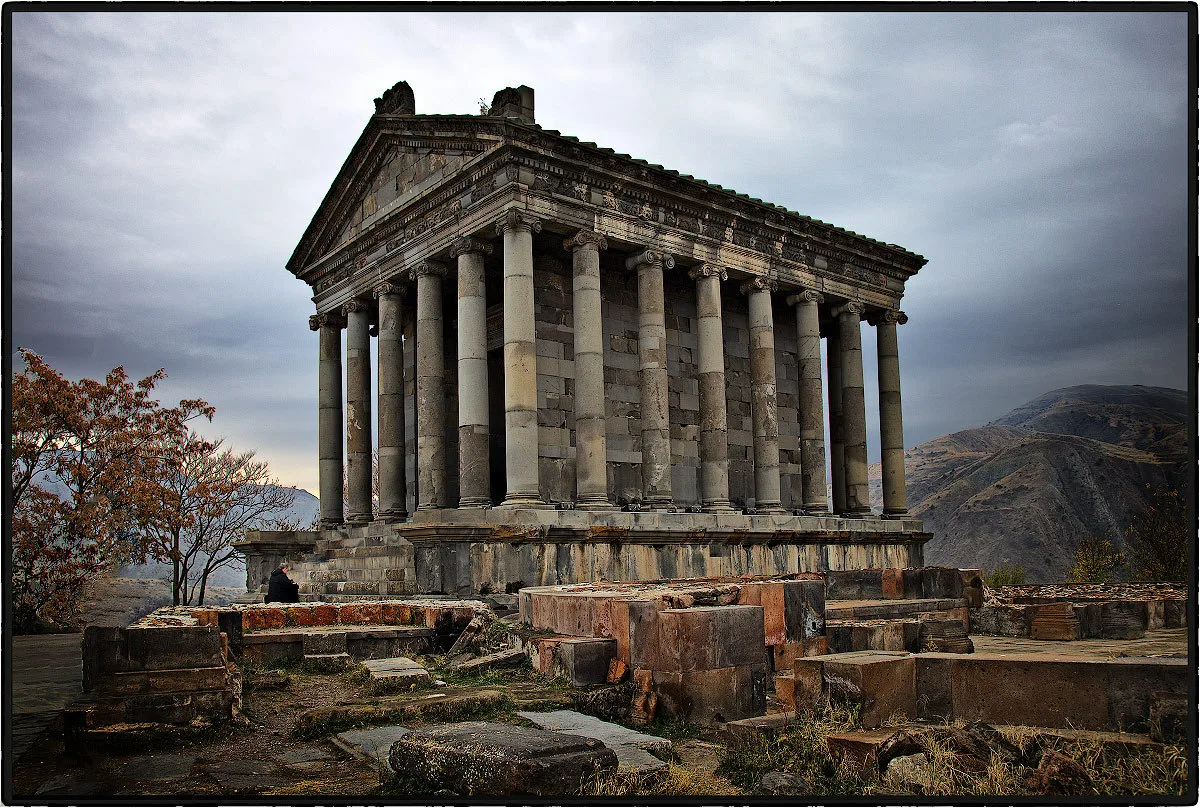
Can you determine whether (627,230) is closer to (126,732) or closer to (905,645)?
(905,645)

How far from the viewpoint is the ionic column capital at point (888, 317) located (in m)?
29.9

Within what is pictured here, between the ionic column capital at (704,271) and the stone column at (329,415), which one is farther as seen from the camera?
the stone column at (329,415)

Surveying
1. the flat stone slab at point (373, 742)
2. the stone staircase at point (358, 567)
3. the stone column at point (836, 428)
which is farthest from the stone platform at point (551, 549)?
the flat stone slab at point (373, 742)

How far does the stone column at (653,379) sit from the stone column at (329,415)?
869cm

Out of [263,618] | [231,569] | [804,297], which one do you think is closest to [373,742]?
[263,618]

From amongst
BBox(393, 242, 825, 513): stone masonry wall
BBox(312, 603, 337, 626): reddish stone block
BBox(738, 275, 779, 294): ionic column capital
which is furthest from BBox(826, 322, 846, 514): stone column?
BBox(312, 603, 337, 626): reddish stone block

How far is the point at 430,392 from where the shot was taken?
22.8 meters

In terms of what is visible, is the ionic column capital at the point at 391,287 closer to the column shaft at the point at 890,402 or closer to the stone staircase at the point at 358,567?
the stone staircase at the point at 358,567

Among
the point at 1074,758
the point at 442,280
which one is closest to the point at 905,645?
the point at 1074,758

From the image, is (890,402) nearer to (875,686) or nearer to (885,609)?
(885,609)

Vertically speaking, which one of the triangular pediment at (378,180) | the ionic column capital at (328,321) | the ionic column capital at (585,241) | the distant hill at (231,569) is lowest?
the distant hill at (231,569)

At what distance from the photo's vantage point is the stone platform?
61.7 ft

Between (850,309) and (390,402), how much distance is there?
1304cm

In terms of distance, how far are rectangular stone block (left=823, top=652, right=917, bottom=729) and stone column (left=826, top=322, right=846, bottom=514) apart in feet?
72.8
